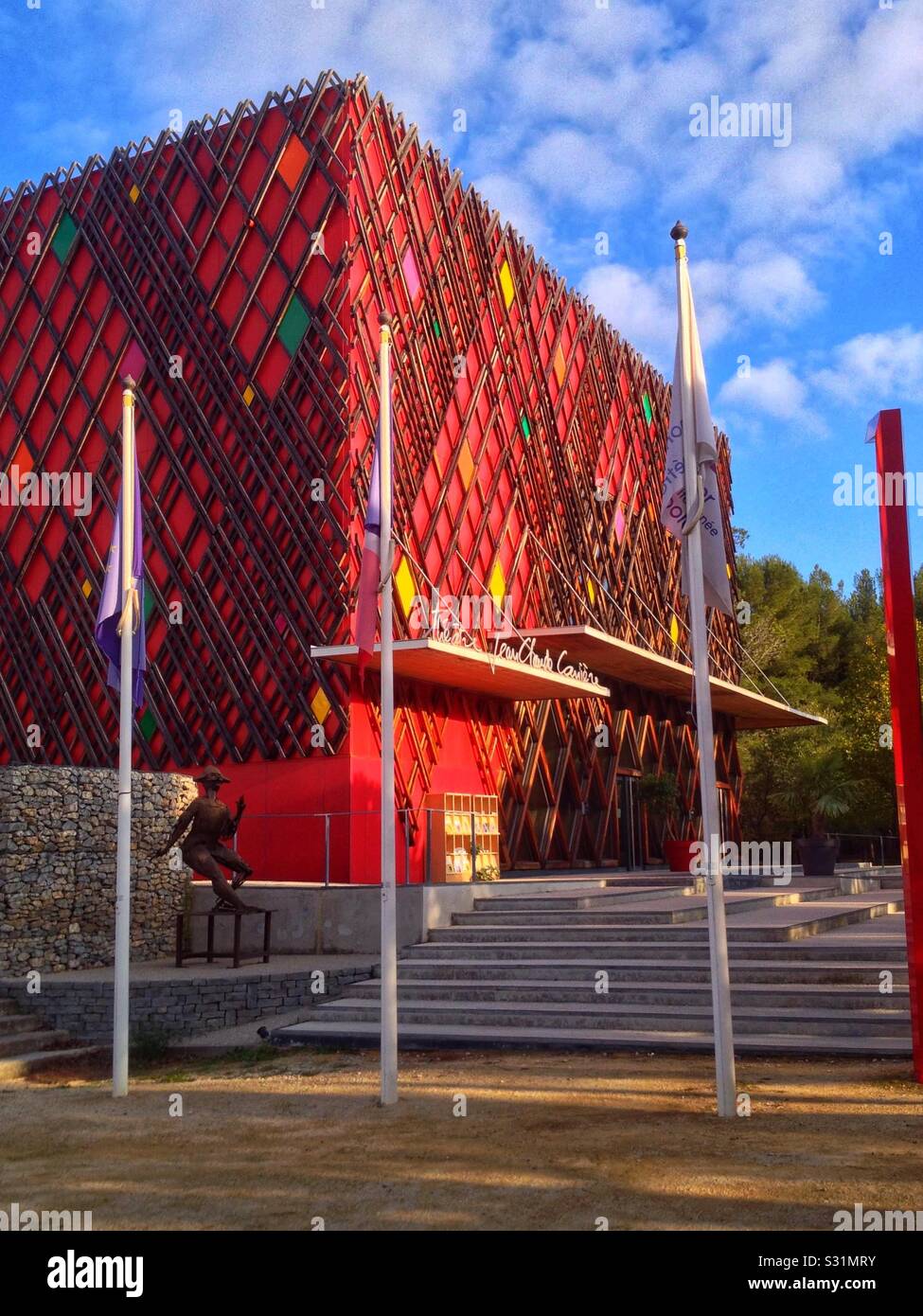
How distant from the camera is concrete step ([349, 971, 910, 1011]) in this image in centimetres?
1154

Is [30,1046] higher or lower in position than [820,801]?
lower

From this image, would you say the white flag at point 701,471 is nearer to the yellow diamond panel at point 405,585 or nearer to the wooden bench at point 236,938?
the wooden bench at point 236,938

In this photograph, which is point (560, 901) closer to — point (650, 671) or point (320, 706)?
point (320, 706)

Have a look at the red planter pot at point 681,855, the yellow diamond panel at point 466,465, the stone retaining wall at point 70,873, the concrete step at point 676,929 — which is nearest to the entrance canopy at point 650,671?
the yellow diamond panel at point 466,465

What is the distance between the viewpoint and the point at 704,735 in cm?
891

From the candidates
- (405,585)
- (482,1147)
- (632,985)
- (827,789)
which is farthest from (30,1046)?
(827,789)

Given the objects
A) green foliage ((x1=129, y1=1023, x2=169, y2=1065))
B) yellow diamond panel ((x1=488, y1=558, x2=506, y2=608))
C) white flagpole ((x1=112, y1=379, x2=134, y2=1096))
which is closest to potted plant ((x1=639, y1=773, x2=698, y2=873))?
yellow diamond panel ((x1=488, y1=558, x2=506, y2=608))

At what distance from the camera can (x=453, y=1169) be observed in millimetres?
7418

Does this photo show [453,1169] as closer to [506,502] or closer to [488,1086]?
[488,1086]

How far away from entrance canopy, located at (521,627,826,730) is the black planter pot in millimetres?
4544

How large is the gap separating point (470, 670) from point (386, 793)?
35.7ft

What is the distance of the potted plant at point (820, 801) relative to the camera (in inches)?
1045
